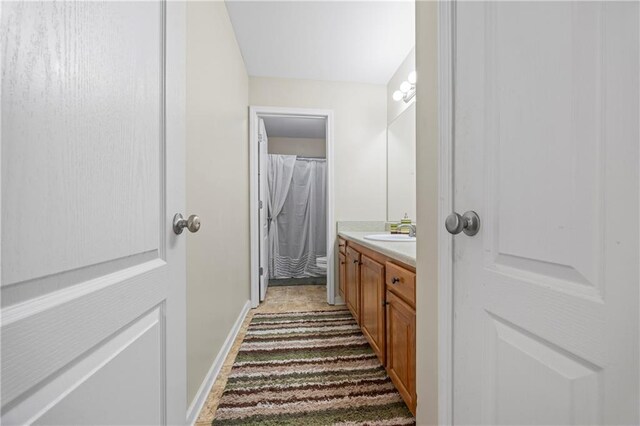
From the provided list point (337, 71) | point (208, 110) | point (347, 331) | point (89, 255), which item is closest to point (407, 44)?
point (337, 71)

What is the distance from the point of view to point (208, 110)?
1474 millimetres

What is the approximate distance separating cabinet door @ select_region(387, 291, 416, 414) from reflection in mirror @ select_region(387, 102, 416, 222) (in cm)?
113

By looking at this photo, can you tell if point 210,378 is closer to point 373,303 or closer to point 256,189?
point 373,303

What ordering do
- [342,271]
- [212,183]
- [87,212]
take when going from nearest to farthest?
[87,212] → [212,183] → [342,271]

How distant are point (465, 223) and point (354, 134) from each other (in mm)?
2377

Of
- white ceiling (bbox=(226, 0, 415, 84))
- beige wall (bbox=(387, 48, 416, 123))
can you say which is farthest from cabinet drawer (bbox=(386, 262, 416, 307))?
white ceiling (bbox=(226, 0, 415, 84))

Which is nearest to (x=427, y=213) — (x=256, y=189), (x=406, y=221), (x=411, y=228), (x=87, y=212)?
(x=87, y=212)

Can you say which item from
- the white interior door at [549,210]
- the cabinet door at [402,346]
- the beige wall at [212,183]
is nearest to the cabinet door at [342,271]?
the beige wall at [212,183]

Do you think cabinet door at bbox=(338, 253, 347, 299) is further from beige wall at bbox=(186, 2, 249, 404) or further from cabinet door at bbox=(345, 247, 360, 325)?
beige wall at bbox=(186, 2, 249, 404)

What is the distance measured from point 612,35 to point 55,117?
78cm

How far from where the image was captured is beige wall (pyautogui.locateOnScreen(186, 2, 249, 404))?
1226 mm

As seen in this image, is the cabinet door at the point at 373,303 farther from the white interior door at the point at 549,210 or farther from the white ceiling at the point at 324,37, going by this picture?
the white ceiling at the point at 324,37

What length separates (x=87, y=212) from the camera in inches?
16.9

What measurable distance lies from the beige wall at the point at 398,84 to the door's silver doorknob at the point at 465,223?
192cm
